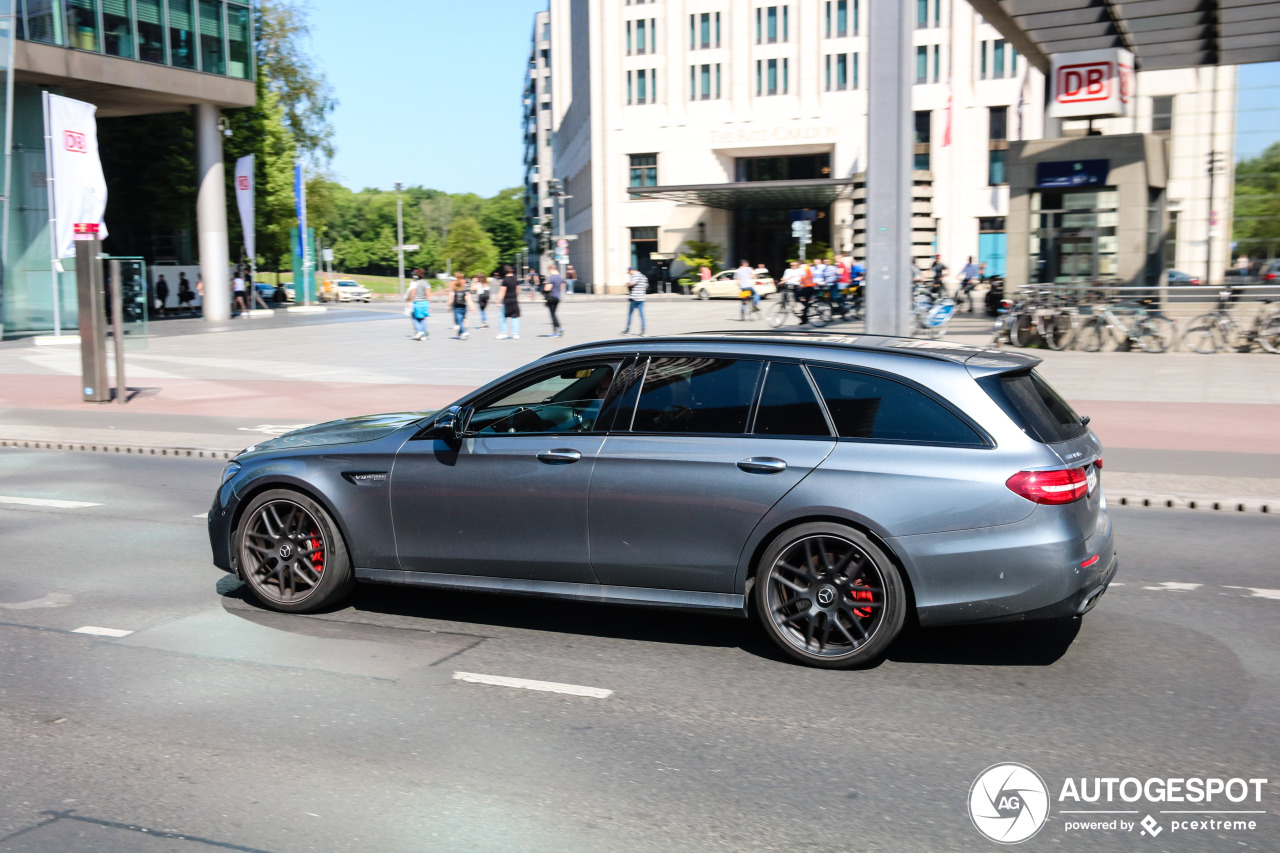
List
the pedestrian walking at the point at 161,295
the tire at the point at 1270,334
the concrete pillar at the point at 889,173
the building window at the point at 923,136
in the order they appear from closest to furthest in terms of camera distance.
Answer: the concrete pillar at the point at 889,173 → the tire at the point at 1270,334 → the pedestrian walking at the point at 161,295 → the building window at the point at 923,136

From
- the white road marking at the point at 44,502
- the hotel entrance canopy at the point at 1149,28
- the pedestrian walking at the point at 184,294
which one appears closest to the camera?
the white road marking at the point at 44,502

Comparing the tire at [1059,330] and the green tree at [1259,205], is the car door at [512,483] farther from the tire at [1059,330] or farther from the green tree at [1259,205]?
the green tree at [1259,205]

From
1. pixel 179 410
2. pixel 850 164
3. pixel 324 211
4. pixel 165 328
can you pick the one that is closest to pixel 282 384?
pixel 179 410

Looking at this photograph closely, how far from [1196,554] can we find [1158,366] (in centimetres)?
1316

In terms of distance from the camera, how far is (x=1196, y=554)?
8.09 meters

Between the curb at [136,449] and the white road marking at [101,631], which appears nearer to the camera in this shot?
the white road marking at [101,631]

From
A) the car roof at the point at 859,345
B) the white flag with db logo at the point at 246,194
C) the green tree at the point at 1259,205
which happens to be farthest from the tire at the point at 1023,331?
the white flag with db logo at the point at 246,194

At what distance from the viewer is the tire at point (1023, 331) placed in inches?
931

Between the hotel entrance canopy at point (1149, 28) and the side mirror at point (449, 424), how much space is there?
2162 centimetres

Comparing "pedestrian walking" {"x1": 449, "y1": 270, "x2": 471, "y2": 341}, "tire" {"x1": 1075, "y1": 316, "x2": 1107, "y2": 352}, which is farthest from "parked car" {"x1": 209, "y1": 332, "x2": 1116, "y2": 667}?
"pedestrian walking" {"x1": 449, "y1": 270, "x2": 471, "y2": 341}

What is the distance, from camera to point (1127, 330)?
22547mm

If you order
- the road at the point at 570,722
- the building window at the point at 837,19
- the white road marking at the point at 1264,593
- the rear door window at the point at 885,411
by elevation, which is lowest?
the white road marking at the point at 1264,593

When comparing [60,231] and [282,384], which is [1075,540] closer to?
[282,384]

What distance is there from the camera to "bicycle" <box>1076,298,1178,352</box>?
882 inches
